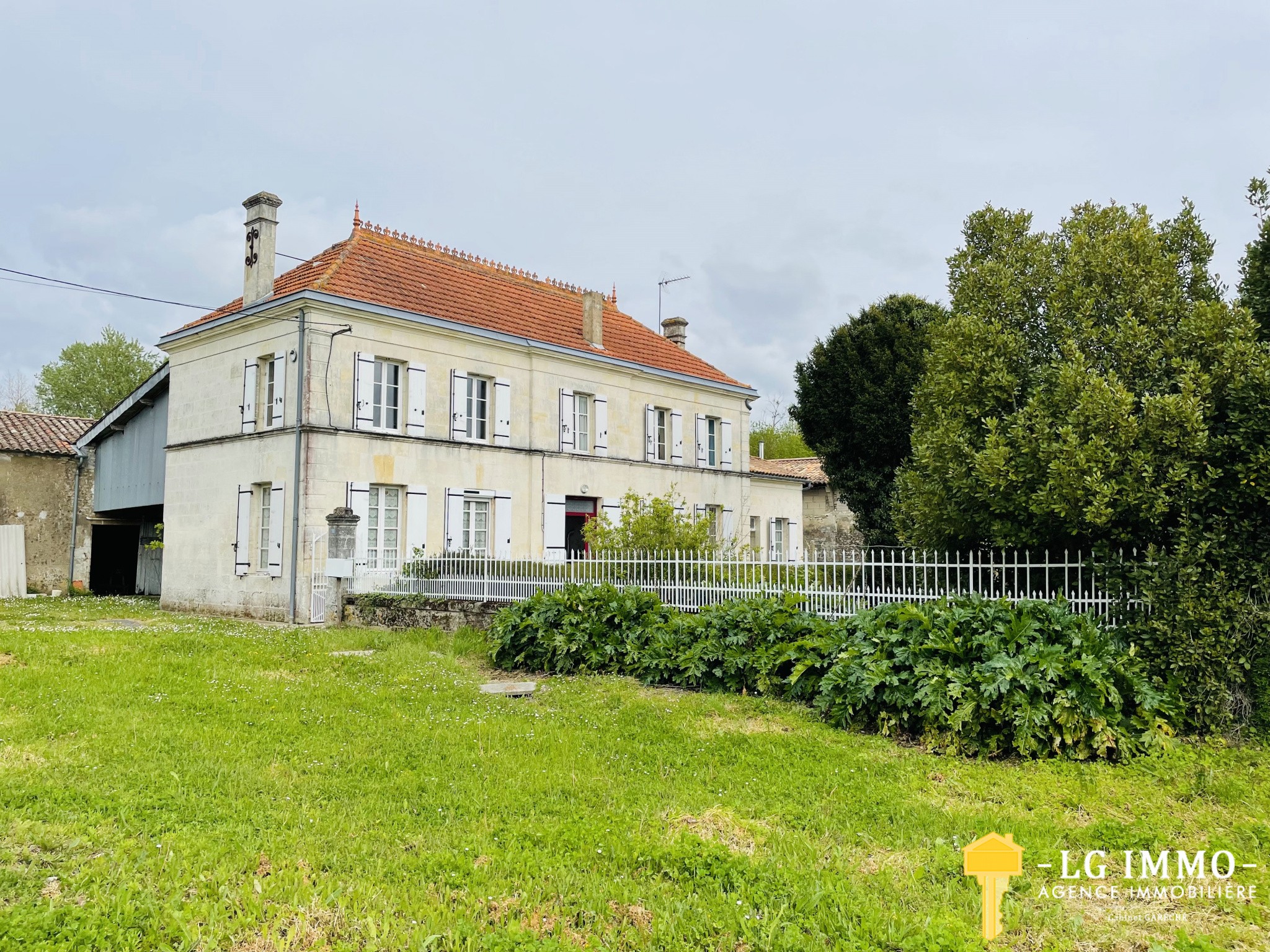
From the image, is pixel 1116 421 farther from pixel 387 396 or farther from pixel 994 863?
pixel 387 396

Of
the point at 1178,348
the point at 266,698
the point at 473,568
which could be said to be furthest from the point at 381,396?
the point at 1178,348

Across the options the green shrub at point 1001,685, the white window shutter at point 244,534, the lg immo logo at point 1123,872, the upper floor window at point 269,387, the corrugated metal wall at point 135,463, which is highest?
the upper floor window at point 269,387

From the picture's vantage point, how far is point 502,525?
62.6 feet

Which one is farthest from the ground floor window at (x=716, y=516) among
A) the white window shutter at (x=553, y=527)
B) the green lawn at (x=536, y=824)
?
the green lawn at (x=536, y=824)

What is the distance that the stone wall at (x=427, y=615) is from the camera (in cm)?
1332

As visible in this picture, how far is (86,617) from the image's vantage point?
15680 millimetres

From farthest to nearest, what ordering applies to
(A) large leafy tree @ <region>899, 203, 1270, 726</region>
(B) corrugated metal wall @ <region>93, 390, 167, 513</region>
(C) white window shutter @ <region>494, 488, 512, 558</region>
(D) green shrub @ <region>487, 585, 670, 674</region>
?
(B) corrugated metal wall @ <region>93, 390, 167, 513</region>
(C) white window shutter @ <region>494, 488, 512, 558</region>
(D) green shrub @ <region>487, 585, 670, 674</region>
(A) large leafy tree @ <region>899, 203, 1270, 726</region>

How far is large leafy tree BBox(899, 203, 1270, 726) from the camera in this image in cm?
720

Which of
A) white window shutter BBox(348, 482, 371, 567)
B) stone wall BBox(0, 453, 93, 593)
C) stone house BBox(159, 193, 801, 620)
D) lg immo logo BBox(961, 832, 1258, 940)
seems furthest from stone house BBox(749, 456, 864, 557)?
lg immo logo BBox(961, 832, 1258, 940)

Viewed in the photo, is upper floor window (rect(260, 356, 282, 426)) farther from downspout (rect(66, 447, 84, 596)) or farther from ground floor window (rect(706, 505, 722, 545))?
ground floor window (rect(706, 505, 722, 545))

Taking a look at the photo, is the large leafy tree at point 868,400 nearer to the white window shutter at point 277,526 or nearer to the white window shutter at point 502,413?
the white window shutter at point 502,413

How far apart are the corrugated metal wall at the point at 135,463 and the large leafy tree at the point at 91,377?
17.9m

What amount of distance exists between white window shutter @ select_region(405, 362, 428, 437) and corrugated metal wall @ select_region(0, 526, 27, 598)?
10689 mm

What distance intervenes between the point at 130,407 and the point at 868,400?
17.4m
